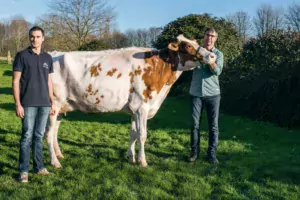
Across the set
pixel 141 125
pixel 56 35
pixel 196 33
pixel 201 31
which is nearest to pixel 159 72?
pixel 141 125

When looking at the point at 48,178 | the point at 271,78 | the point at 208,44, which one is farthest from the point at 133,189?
the point at 271,78

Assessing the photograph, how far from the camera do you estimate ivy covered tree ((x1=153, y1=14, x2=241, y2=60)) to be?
57.6 ft

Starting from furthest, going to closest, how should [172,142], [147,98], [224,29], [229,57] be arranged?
[224,29], [229,57], [172,142], [147,98]

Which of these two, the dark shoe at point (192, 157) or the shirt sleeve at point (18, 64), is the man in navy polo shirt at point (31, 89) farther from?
the dark shoe at point (192, 157)

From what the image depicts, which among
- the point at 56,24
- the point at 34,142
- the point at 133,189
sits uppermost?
the point at 56,24

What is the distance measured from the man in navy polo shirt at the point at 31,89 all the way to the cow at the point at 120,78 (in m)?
0.82

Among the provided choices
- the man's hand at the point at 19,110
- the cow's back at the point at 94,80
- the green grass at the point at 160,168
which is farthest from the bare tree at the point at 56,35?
the man's hand at the point at 19,110

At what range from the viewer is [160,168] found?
20.6ft

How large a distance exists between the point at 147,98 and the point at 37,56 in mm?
2238

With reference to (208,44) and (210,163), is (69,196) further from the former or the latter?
(208,44)

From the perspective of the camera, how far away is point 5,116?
1241 centimetres

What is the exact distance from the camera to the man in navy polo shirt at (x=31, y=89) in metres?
5.13

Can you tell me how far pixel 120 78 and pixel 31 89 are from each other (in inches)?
69.4

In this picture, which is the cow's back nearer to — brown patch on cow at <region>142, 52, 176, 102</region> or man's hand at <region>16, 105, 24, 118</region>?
brown patch on cow at <region>142, 52, 176, 102</region>
